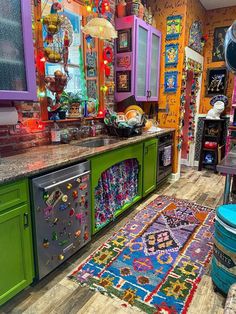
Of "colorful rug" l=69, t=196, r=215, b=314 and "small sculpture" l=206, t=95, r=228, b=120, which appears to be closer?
"colorful rug" l=69, t=196, r=215, b=314

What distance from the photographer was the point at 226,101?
186 inches

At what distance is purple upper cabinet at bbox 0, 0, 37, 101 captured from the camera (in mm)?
1700

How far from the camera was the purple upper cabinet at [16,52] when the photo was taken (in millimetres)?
1700

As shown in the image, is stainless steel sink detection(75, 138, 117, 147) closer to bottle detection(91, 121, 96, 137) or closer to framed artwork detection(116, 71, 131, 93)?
bottle detection(91, 121, 96, 137)

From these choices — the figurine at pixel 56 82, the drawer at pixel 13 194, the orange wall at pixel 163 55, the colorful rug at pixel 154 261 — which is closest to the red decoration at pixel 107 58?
the figurine at pixel 56 82

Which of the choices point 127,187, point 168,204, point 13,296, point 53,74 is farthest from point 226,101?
point 13,296

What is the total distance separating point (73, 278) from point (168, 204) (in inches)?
70.9

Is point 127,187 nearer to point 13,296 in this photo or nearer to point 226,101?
point 13,296

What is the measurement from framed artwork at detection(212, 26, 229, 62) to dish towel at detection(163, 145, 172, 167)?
2.25 meters

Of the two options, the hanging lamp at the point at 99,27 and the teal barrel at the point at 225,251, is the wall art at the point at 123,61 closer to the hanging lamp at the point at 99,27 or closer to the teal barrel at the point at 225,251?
the hanging lamp at the point at 99,27

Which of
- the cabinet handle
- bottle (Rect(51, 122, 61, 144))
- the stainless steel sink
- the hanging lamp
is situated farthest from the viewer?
the stainless steel sink

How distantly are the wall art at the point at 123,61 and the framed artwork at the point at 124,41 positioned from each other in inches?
3.6

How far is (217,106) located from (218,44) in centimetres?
124

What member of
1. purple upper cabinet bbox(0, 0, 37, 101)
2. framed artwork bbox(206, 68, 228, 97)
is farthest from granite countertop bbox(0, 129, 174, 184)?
framed artwork bbox(206, 68, 228, 97)
